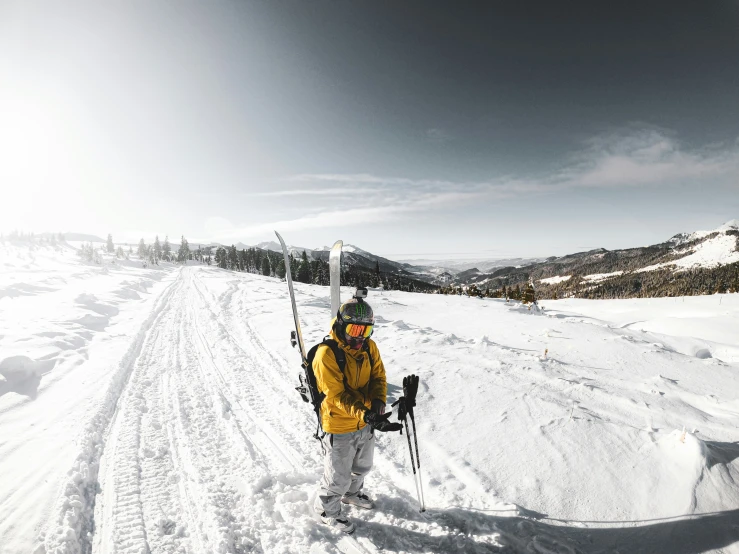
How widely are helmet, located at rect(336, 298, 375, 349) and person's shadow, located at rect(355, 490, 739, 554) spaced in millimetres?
2377

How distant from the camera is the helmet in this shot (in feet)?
11.9

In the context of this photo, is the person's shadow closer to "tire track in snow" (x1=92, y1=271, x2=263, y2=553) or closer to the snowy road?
the snowy road

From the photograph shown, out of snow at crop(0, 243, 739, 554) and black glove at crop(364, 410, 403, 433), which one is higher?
black glove at crop(364, 410, 403, 433)

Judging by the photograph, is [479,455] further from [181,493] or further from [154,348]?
[154,348]

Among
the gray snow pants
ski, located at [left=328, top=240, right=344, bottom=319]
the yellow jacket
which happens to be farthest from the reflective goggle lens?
ski, located at [left=328, top=240, right=344, bottom=319]

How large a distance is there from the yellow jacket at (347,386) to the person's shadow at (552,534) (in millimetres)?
1406

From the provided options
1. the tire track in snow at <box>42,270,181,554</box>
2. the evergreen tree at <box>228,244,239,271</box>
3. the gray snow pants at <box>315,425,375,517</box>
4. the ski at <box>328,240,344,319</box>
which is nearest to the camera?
the tire track in snow at <box>42,270,181,554</box>

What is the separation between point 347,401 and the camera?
353cm

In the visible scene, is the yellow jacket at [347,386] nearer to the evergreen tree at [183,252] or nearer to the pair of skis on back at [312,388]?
the pair of skis on back at [312,388]

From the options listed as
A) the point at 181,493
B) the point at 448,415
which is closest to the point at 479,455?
the point at 448,415

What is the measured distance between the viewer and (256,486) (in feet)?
14.2

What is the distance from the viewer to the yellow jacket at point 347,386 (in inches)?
140

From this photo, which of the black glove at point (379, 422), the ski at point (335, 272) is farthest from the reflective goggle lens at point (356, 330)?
the ski at point (335, 272)

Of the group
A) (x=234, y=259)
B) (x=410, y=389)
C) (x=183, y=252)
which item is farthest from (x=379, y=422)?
(x=183, y=252)
